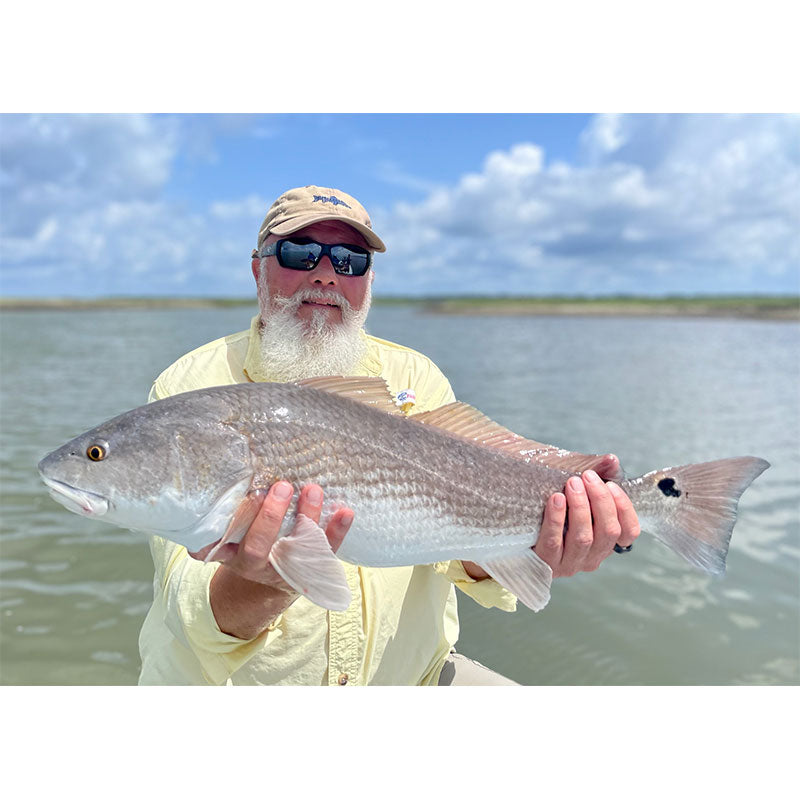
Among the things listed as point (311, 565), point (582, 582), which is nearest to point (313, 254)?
point (311, 565)

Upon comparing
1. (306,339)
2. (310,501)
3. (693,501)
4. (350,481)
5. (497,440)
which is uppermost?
(306,339)

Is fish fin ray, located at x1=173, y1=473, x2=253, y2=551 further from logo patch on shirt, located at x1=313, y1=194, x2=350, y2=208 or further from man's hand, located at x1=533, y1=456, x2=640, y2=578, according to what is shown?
logo patch on shirt, located at x1=313, y1=194, x2=350, y2=208

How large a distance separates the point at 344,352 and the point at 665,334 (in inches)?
1707

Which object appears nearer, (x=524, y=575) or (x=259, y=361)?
(x=524, y=575)

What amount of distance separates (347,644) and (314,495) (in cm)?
115

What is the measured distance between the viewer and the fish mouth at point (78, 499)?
2.29 metres

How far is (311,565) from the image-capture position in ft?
7.69

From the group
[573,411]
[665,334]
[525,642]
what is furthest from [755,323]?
[525,642]

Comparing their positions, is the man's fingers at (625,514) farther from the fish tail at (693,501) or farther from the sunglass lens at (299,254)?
the sunglass lens at (299,254)

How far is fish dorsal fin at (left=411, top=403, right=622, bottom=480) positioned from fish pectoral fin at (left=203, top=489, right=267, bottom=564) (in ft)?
2.85

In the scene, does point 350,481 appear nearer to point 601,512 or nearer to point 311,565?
point 311,565

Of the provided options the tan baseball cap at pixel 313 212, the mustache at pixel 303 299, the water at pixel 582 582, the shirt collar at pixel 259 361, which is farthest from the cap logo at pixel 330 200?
the water at pixel 582 582

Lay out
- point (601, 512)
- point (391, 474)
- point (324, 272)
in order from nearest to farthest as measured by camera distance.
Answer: point (391, 474), point (601, 512), point (324, 272)

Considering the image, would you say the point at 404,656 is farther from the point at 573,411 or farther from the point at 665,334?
the point at 665,334
